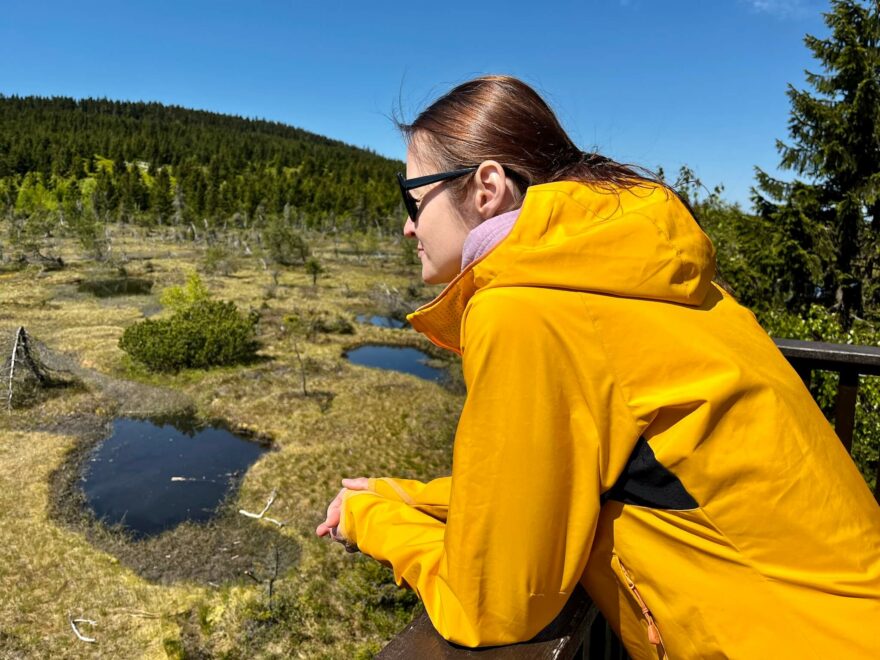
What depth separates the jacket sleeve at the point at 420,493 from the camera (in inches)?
48.5

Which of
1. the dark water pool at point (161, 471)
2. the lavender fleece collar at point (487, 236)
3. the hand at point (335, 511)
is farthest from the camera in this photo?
the dark water pool at point (161, 471)

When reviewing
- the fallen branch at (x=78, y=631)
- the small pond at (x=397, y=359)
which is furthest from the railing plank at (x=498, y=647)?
the small pond at (x=397, y=359)

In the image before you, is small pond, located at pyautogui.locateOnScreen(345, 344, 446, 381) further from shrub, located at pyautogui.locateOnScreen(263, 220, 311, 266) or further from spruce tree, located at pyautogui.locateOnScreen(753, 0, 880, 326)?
shrub, located at pyautogui.locateOnScreen(263, 220, 311, 266)

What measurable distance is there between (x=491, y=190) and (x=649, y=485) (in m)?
0.60

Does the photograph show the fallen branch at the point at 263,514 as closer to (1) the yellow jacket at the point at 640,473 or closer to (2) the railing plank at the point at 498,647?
(2) the railing plank at the point at 498,647

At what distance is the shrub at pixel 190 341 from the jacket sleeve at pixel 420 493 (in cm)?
1383

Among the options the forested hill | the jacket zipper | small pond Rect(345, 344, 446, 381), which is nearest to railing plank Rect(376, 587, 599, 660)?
the jacket zipper

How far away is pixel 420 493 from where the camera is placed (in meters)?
1.30

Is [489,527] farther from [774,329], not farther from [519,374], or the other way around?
[774,329]

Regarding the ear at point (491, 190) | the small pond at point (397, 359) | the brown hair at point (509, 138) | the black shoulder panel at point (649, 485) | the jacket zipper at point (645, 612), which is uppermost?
the brown hair at point (509, 138)

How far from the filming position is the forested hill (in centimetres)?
5183

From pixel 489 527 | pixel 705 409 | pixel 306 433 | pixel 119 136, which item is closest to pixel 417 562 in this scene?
pixel 489 527

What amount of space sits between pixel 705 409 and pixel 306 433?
34.9 ft

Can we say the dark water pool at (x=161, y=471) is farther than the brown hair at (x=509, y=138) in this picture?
Yes
